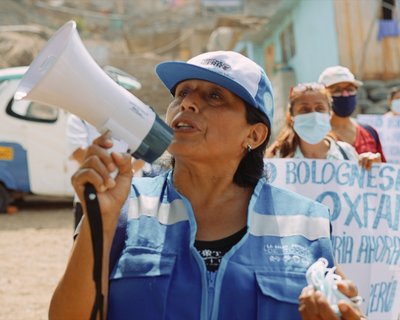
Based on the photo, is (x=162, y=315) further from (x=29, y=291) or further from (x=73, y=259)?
(x=29, y=291)

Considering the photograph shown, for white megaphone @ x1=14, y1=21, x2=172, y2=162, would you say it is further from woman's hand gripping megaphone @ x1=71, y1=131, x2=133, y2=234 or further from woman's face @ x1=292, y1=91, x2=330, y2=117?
woman's face @ x1=292, y1=91, x2=330, y2=117

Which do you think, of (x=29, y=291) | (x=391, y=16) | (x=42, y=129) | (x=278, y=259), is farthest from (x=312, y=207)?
(x=391, y=16)

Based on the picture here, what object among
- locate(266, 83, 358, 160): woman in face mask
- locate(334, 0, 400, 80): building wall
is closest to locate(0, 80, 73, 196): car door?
locate(266, 83, 358, 160): woman in face mask

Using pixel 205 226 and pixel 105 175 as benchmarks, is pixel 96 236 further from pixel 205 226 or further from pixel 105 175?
pixel 205 226

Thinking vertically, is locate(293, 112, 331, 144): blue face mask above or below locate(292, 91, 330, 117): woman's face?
below

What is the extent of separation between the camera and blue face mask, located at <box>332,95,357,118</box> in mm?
5285

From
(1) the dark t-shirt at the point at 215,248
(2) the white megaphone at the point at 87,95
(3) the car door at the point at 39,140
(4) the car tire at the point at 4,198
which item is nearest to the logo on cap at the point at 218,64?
(2) the white megaphone at the point at 87,95

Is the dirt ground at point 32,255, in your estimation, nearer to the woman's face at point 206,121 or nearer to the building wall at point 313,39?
the woman's face at point 206,121

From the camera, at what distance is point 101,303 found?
6.36 ft

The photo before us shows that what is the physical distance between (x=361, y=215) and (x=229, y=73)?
8.01 feet

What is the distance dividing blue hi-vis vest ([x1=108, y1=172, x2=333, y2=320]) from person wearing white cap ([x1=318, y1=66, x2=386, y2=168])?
2.39 m

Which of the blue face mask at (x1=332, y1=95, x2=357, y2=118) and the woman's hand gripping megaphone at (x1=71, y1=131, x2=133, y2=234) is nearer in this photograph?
the woman's hand gripping megaphone at (x1=71, y1=131, x2=133, y2=234)

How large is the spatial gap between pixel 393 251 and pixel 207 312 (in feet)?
8.89

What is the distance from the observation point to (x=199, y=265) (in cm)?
204
